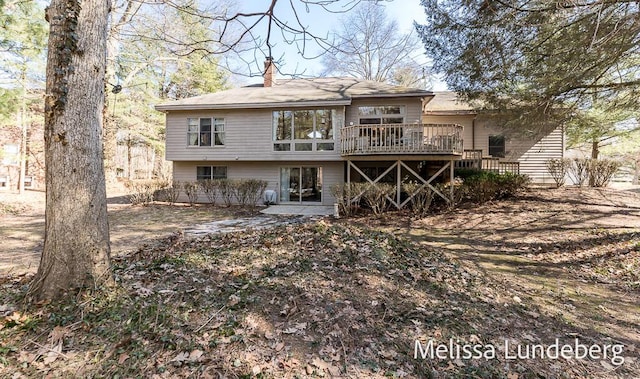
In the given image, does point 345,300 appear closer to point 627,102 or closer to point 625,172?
point 627,102

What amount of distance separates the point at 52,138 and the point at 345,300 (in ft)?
10.9

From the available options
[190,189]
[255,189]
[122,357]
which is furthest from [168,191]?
[122,357]

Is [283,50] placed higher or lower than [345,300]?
higher

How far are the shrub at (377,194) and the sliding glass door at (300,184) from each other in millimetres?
3938

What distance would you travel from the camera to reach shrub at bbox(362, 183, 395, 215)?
10.1 m

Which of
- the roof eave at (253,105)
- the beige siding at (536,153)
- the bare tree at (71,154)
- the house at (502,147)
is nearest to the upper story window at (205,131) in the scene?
the roof eave at (253,105)

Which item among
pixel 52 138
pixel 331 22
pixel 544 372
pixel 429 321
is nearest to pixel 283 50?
pixel 331 22

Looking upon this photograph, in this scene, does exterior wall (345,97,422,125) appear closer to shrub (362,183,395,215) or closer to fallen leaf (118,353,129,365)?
shrub (362,183,395,215)

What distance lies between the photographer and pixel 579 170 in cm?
1257

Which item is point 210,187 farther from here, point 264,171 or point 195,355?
point 195,355

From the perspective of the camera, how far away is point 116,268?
3861 mm

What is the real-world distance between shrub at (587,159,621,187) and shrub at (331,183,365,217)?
31.2 ft

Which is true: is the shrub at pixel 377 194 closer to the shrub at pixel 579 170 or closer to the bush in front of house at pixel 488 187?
the bush in front of house at pixel 488 187

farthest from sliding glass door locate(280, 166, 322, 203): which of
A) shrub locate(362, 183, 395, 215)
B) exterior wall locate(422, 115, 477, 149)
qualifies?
exterior wall locate(422, 115, 477, 149)
